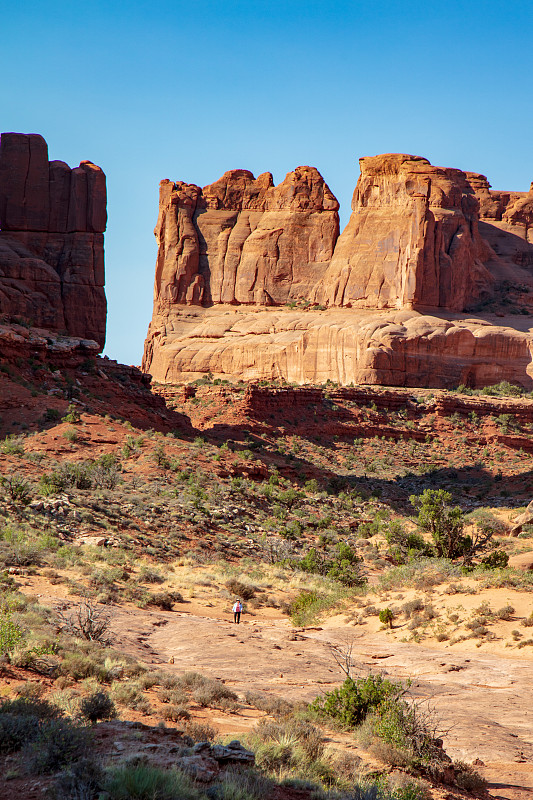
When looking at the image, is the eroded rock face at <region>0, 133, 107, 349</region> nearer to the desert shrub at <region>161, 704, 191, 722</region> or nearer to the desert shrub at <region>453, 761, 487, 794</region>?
the desert shrub at <region>161, 704, 191, 722</region>

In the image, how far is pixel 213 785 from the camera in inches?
286

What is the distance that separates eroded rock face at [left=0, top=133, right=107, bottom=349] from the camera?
150 ft

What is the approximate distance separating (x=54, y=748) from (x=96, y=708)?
5.66 feet

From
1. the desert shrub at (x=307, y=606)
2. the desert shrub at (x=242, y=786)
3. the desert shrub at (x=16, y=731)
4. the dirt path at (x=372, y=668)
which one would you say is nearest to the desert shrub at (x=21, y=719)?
the desert shrub at (x=16, y=731)

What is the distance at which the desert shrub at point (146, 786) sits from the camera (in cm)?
664

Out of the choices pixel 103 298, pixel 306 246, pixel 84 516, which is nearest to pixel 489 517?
pixel 84 516

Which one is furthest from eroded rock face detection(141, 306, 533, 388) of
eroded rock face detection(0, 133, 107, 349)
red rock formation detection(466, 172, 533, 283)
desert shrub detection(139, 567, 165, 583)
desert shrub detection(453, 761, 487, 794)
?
desert shrub detection(453, 761, 487, 794)

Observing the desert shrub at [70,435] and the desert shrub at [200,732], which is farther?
the desert shrub at [70,435]

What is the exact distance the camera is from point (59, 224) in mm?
46969

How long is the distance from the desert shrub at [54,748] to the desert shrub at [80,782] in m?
0.19

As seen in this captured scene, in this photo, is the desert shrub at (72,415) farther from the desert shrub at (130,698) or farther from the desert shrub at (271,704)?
the desert shrub at (130,698)

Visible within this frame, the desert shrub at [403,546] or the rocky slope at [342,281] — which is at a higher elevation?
the rocky slope at [342,281]

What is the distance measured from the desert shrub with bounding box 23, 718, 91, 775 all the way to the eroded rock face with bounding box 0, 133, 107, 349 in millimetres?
38956

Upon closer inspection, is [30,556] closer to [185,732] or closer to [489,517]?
[185,732]
